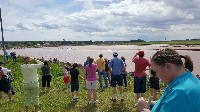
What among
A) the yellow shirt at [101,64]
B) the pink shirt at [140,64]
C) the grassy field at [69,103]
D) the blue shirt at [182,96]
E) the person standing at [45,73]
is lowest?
the grassy field at [69,103]

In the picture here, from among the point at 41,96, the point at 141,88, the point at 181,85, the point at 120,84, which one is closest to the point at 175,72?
the point at 181,85

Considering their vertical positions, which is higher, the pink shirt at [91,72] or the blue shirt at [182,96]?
the blue shirt at [182,96]

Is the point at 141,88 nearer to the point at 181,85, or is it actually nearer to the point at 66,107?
the point at 66,107

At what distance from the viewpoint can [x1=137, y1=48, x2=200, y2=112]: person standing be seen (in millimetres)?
2547

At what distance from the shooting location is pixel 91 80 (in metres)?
12.9

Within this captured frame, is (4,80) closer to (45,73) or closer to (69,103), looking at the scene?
(69,103)

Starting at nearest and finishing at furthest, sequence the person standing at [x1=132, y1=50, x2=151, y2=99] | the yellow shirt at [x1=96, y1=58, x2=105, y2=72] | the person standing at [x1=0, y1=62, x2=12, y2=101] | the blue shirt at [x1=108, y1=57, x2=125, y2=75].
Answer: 1. the person standing at [x1=132, y1=50, x2=151, y2=99]
2. the blue shirt at [x1=108, y1=57, x2=125, y2=75]
3. the person standing at [x1=0, y1=62, x2=12, y2=101]
4. the yellow shirt at [x1=96, y1=58, x2=105, y2=72]

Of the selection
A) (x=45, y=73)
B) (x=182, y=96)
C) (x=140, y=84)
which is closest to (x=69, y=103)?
(x=140, y=84)

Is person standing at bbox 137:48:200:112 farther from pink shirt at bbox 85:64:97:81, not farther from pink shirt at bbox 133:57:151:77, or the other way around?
pink shirt at bbox 85:64:97:81

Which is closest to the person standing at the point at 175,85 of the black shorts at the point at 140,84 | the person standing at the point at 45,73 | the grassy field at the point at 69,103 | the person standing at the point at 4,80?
the black shorts at the point at 140,84

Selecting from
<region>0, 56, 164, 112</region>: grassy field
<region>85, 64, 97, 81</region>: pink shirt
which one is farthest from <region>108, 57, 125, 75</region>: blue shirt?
<region>0, 56, 164, 112</region>: grassy field

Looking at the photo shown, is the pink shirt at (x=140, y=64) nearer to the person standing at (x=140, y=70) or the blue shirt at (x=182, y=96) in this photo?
the person standing at (x=140, y=70)

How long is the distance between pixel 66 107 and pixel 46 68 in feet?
15.6

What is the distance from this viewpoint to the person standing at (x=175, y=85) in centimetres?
255
